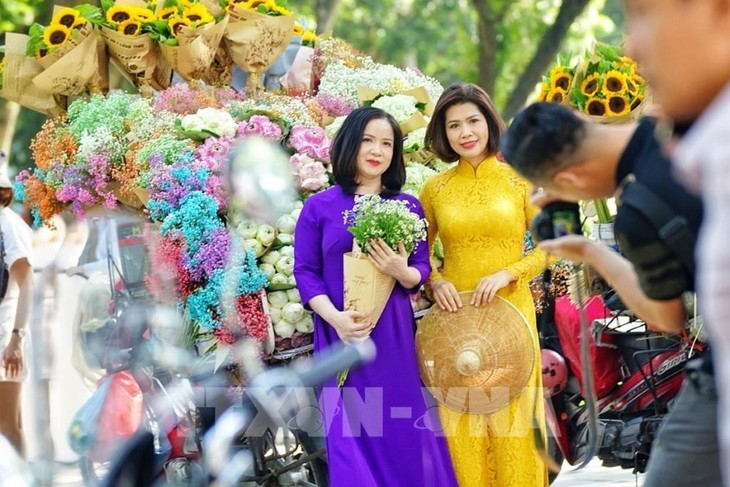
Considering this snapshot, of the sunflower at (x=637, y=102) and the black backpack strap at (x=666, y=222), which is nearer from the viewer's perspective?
the black backpack strap at (x=666, y=222)

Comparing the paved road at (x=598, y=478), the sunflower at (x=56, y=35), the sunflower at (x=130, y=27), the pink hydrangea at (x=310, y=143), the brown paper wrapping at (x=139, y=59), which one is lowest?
the paved road at (x=598, y=478)

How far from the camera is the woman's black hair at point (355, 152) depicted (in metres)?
6.09

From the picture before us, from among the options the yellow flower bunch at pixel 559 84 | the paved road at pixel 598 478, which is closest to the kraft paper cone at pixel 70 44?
the yellow flower bunch at pixel 559 84

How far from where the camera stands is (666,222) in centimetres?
258

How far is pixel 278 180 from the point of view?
180 inches

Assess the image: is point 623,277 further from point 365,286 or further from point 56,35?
point 56,35

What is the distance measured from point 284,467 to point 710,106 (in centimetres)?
479

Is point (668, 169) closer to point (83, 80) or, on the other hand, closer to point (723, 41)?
point (723, 41)

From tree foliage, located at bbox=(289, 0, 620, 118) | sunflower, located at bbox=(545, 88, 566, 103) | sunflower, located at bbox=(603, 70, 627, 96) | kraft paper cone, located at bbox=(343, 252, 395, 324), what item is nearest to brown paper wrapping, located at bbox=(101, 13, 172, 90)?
kraft paper cone, located at bbox=(343, 252, 395, 324)

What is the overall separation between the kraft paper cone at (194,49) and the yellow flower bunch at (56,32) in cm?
49

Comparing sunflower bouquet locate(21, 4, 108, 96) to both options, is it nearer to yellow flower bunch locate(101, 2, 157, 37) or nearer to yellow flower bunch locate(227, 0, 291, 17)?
yellow flower bunch locate(101, 2, 157, 37)

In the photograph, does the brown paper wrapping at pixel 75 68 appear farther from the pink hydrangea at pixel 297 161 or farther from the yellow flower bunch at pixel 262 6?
the pink hydrangea at pixel 297 161

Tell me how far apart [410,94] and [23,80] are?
2.14 m

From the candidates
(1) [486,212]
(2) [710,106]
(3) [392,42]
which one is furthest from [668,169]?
(3) [392,42]
